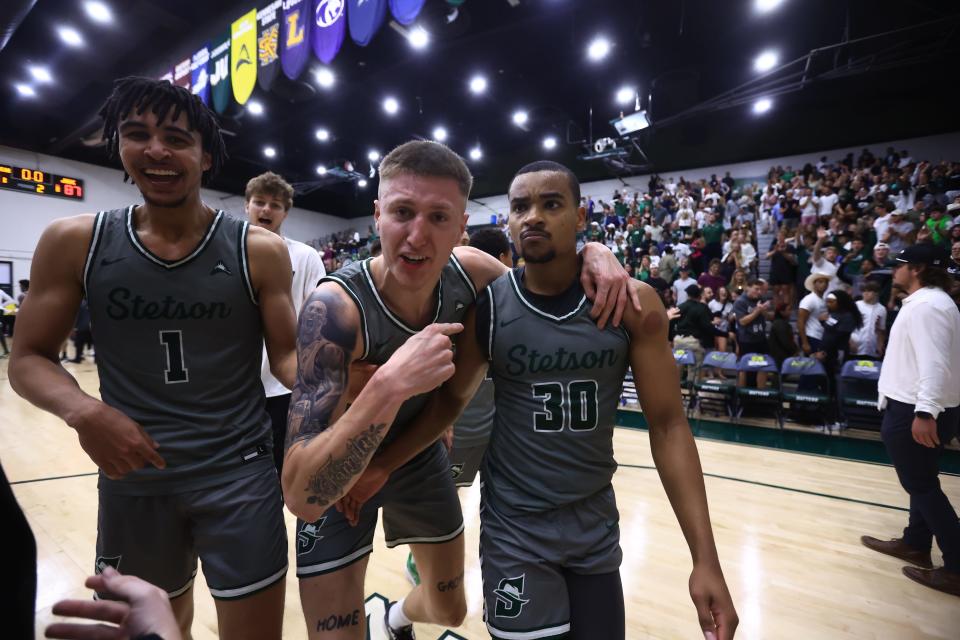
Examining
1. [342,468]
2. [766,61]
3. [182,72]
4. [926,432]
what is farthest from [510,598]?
[766,61]

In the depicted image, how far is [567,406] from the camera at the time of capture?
4.98 feet

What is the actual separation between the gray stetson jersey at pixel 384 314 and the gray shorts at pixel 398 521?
0.78 feet

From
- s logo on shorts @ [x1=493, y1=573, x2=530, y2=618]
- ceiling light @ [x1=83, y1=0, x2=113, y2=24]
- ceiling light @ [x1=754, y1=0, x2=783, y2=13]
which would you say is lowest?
s logo on shorts @ [x1=493, y1=573, x2=530, y2=618]

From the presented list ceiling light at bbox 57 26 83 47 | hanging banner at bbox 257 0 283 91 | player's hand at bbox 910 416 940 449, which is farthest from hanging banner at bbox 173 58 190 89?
player's hand at bbox 910 416 940 449

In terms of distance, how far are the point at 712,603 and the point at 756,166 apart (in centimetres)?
1646

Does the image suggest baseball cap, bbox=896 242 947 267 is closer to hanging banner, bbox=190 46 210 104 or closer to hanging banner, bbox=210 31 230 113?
hanging banner, bbox=210 31 230 113

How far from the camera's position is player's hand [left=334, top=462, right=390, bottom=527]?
1521 millimetres

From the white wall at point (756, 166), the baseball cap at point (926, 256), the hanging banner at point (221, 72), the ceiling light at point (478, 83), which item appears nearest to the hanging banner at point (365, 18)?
the hanging banner at point (221, 72)

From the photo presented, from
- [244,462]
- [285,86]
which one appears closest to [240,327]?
[244,462]

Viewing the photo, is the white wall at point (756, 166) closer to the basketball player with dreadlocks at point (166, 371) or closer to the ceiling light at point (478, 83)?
the ceiling light at point (478, 83)

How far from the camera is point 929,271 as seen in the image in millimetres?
2844

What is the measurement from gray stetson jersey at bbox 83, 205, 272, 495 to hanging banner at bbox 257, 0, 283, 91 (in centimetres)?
767

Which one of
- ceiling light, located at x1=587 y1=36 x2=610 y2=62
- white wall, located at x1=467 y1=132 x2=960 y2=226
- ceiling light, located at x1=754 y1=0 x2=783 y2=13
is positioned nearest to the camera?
ceiling light, located at x1=754 y1=0 x2=783 y2=13

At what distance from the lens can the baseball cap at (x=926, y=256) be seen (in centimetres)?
283
